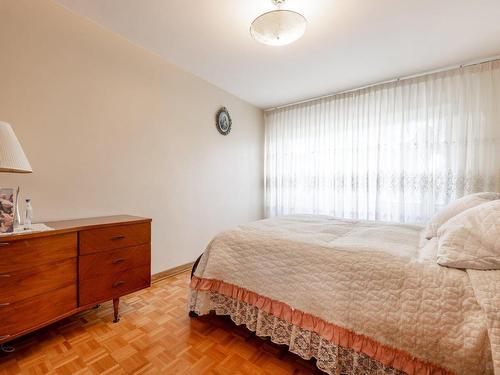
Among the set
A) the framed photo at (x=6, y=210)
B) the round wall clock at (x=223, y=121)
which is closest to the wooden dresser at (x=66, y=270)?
the framed photo at (x=6, y=210)

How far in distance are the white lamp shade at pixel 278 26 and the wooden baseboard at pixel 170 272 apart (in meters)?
2.50

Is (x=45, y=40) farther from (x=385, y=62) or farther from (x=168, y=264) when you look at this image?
(x=385, y=62)

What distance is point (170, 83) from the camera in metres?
2.67

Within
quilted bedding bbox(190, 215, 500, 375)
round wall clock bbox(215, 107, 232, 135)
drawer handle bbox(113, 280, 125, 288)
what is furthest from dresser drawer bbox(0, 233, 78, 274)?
round wall clock bbox(215, 107, 232, 135)

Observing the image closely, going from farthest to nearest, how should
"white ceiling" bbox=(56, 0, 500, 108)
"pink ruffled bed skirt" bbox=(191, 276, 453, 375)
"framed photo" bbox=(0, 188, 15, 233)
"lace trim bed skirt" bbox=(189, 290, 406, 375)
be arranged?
"white ceiling" bbox=(56, 0, 500, 108) → "framed photo" bbox=(0, 188, 15, 233) → "lace trim bed skirt" bbox=(189, 290, 406, 375) → "pink ruffled bed skirt" bbox=(191, 276, 453, 375)

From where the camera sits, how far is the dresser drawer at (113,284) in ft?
5.13

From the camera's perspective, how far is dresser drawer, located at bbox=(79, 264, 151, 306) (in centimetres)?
156

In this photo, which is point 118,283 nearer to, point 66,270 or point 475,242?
point 66,270

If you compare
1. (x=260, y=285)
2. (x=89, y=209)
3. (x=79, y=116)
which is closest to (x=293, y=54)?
(x=79, y=116)

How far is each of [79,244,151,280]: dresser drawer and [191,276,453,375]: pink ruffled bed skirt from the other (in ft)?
1.93

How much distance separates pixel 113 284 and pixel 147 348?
0.52 m

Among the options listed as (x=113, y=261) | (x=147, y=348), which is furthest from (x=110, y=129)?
(x=147, y=348)

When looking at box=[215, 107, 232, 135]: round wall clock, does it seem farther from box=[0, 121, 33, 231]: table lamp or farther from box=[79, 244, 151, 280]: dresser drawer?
box=[0, 121, 33, 231]: table lamp

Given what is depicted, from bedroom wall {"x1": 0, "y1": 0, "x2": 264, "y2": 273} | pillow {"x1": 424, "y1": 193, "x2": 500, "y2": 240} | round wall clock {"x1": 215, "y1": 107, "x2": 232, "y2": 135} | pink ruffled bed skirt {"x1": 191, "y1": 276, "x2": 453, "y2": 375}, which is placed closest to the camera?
pink ruffled bed skirt {"x1": 191, "y1": 276, "x2": 453, "y2": 375}
